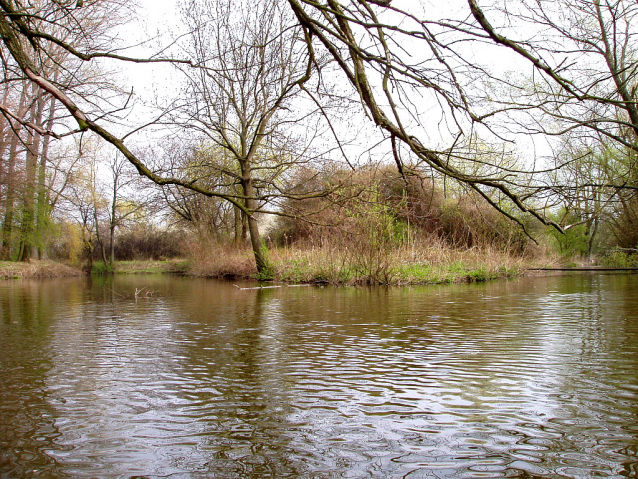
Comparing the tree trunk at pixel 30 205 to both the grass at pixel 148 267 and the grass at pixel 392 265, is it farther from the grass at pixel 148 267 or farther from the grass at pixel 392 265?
the grass at pixel 392 265

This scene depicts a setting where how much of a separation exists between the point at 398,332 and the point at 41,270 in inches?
859

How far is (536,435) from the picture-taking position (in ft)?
6.84

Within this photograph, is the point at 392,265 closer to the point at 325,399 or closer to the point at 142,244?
the point at 325,399

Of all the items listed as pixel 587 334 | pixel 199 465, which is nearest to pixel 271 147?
pixel 587 334

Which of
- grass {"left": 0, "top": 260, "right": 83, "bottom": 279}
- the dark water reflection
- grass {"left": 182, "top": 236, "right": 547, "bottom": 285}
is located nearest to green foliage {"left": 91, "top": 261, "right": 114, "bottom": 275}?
grass {"left": 0, "top": 260, "right": 83, "bottom": 279}

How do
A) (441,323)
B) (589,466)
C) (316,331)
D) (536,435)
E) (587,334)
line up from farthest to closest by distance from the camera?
(441,323)
(316,331)
(587,334)
(536,435)
(589,466)

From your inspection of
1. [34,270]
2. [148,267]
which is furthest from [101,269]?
[34,270]

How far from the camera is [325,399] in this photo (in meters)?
2.64

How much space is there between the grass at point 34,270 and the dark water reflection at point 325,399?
701 inches

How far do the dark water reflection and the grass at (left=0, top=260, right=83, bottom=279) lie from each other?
17.8 meters

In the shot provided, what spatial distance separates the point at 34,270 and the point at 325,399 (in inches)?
899

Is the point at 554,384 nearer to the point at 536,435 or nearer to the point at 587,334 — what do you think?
the point at 536,435

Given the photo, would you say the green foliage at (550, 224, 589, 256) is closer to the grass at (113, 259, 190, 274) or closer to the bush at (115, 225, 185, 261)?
the grass at (113, 259, 190, 274)

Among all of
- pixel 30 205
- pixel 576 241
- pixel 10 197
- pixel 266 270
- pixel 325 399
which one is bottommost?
pixel 325 399
